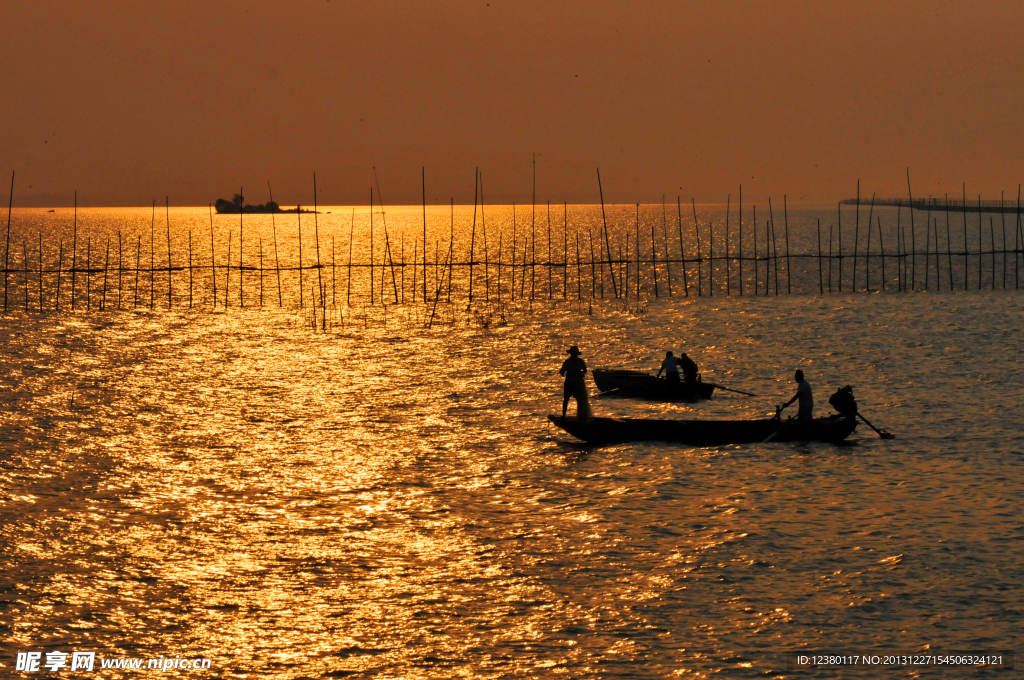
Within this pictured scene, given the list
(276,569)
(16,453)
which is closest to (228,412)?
(16,453)

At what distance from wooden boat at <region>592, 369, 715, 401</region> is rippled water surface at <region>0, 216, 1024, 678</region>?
37.3 inches

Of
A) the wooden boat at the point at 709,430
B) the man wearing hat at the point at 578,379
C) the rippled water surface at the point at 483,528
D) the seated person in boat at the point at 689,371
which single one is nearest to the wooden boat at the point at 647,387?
the seated person in boat at the point at 689,371

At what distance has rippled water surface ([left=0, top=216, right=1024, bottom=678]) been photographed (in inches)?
453

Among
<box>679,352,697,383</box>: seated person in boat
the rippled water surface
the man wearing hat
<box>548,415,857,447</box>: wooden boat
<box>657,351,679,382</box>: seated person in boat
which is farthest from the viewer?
<box>679,352,697,383</box>: seated person in boat

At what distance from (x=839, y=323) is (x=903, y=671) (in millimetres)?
38766

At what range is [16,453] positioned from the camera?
2128 centimetres

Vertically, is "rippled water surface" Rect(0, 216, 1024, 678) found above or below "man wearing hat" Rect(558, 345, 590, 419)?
below

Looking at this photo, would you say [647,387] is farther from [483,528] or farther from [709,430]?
[483,528]

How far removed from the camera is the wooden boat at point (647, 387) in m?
Result: 28.1

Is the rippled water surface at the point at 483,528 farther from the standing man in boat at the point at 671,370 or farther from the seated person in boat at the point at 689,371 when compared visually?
the seated person in boat at the point at 689,371

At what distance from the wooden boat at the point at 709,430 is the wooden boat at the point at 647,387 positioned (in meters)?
6.62

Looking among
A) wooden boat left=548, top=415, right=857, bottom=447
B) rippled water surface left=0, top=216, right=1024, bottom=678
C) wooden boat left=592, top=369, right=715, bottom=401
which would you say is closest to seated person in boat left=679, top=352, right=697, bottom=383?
wooden boat left=592, top=369, right=715, bottom=401

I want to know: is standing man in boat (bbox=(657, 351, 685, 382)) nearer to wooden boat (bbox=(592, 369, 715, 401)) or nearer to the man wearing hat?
wooden boat (bbox=(592, 369, 715, 401))

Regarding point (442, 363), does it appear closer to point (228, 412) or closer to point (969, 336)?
point (228, 412)
